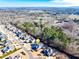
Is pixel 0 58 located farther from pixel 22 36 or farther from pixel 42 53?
pixel 22 36

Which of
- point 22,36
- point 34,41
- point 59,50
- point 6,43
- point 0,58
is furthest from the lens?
point 22,36

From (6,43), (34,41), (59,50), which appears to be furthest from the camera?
(34,41)

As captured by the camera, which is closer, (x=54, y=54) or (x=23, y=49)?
(x=54, y=54)

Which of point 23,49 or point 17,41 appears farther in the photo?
point 17,41

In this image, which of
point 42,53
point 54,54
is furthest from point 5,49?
point 54,54

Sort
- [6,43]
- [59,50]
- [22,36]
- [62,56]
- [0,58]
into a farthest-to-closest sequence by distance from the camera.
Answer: [22,36], [6,43], [59,50], [62,56], [0,58]

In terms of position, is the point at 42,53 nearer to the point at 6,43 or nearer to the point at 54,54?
the point at 54,54

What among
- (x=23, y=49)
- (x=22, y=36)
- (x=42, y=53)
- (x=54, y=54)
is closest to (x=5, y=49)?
(x=23, y=49)

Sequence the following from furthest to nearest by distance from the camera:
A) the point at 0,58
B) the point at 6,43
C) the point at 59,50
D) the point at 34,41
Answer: the point at 34,41 < the point at 6,43 < the point at 59,50 < the point at 0,58
